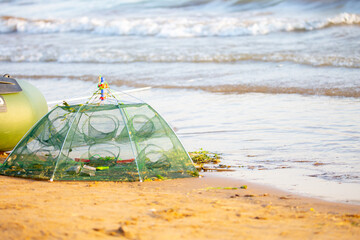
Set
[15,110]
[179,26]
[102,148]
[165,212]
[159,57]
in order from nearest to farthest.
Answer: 1. [165,212]
2. [102,148]
3. [15,110]
4. [159,57]
5. [179,26]

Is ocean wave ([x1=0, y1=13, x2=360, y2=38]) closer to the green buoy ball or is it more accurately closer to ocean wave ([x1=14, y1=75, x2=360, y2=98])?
ocean wave ([x1=14, y1=75, x2=360, y2=98])

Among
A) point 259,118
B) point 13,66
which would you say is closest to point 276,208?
point 259,118

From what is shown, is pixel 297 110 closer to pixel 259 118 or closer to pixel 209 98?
pixel 259 118

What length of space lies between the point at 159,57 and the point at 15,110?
11406 millimetres

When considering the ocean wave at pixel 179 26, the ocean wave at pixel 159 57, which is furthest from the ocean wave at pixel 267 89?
the ocean wave at pixel 179 26

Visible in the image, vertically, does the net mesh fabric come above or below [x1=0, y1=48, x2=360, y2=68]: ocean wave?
below

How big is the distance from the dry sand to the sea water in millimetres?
634

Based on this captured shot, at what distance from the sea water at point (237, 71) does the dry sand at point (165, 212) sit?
2.08 feet

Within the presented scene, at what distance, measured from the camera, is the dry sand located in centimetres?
380

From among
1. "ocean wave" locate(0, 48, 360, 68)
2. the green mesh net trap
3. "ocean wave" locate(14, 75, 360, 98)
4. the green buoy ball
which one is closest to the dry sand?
the green mesh net trap

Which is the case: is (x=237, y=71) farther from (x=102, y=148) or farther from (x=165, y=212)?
(x=165, y=212)

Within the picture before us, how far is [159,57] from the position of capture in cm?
1788

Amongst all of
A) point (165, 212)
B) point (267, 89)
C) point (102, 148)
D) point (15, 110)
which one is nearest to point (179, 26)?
point (267, 89)

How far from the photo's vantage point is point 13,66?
18828mm
